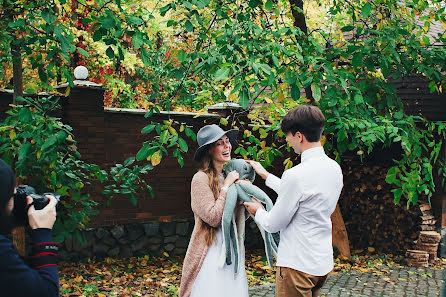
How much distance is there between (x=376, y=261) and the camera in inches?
338

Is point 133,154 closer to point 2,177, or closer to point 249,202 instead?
point 249,202

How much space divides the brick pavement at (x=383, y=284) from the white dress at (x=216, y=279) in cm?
303

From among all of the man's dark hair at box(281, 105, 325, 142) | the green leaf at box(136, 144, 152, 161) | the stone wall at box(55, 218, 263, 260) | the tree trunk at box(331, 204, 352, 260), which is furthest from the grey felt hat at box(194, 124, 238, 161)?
the tree trunk at box(331, 204, 352, 260)

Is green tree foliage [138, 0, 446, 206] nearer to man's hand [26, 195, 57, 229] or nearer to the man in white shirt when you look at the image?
the man in white shirt

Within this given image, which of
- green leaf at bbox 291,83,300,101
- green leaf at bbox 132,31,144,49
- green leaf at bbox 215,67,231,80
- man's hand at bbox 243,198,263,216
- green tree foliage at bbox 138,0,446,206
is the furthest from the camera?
green tree foliage at bbox 138,0,446,206

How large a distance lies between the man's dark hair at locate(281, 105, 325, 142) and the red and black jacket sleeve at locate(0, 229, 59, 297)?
5.12 feet

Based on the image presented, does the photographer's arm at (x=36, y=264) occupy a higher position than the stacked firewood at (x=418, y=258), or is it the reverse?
the photographer's arm at (x=36, y=264)

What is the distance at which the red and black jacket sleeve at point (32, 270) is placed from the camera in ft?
5.64

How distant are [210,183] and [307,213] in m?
0.97

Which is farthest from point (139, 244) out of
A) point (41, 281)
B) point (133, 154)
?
point (41, 281)

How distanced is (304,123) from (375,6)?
4.08 metres

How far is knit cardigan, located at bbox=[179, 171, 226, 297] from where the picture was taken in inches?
135

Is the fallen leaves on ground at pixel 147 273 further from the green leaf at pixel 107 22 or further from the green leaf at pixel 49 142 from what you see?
the green leaf at pixel 107 22

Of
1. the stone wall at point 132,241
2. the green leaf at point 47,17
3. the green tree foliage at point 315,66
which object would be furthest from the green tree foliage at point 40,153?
the stone wall at point 132,241
